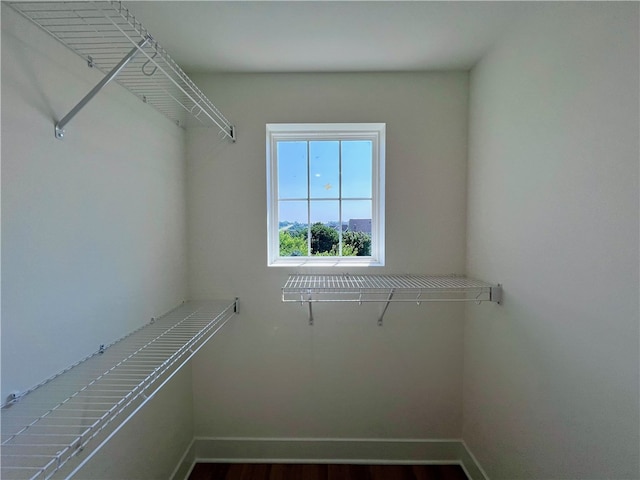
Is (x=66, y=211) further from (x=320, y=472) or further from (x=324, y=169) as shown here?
(x=320, y=472)

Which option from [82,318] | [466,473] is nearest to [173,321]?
[82,318]

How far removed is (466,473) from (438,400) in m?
0.41

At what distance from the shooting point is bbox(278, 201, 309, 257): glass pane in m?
1.79

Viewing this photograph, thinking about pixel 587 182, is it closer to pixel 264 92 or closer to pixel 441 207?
pixel 441 207

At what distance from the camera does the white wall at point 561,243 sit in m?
0.77

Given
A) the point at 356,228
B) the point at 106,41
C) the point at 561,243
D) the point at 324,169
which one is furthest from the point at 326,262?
the point at 106,41

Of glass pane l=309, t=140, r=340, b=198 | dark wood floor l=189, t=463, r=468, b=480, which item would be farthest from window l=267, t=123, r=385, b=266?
dark wood floor l=189, t=463, r=468, b=480

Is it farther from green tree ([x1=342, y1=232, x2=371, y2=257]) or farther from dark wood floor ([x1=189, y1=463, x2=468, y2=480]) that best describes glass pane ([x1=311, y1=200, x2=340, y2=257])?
dark wood floor ([x1=189, y1=463, x2=468, y2=480])

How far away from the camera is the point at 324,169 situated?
5.83 feet

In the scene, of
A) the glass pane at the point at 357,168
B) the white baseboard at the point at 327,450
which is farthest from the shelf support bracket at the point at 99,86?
the white baseboard at the point at 327,450

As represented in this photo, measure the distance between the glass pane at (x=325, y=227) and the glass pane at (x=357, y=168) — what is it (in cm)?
13

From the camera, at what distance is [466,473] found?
1598mm

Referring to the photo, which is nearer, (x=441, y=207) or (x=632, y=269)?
(x=632, y=269)

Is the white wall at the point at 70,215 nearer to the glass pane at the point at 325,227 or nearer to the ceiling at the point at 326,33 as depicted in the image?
the ceiling at the point at 326,33
